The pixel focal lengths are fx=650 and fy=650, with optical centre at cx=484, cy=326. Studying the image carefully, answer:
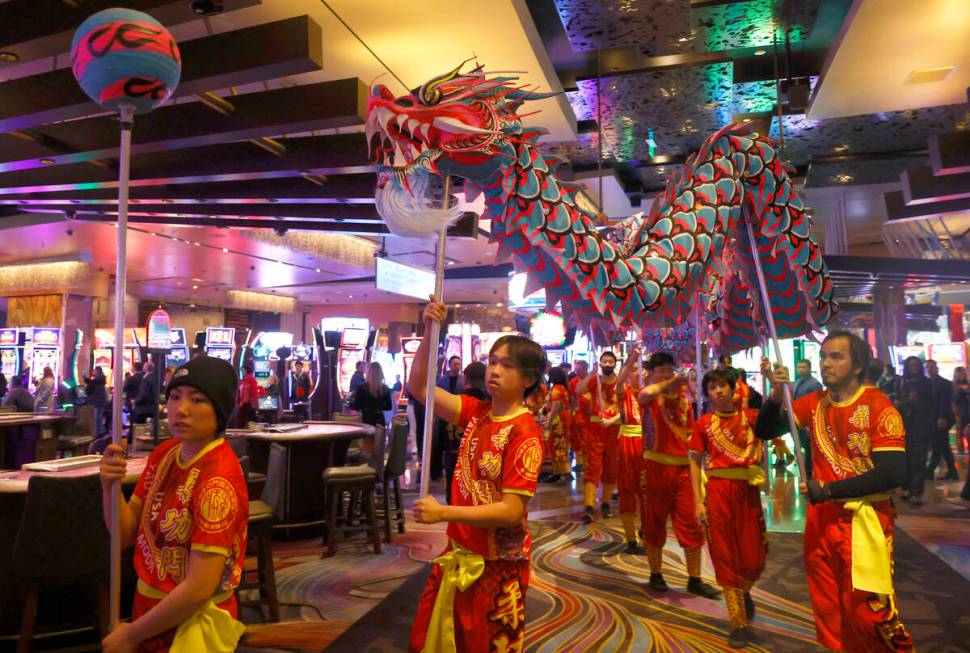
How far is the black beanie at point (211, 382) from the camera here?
1626 mm

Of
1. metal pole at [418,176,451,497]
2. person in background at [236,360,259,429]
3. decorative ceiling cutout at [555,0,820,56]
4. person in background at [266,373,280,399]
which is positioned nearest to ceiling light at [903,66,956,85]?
decorative ceiling cutout at [555,0,820,56]

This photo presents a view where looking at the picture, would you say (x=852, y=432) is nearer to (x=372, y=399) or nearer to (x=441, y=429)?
(x=441, y=429)

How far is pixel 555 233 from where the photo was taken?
1.73 m

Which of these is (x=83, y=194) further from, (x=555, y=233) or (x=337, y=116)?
(x=555, y=233)

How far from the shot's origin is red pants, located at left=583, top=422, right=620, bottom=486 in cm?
637

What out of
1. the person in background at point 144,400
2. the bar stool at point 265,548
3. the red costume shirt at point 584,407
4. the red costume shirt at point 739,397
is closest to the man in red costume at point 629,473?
the red costume shirt at point 739,397

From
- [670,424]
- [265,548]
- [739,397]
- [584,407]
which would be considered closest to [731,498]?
[739,397]

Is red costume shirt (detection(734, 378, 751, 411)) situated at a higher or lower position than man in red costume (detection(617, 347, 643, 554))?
higher

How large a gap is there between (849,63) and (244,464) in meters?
4.37

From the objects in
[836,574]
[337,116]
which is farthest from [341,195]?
[836,574]

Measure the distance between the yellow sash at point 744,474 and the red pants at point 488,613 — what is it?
2.00 metres

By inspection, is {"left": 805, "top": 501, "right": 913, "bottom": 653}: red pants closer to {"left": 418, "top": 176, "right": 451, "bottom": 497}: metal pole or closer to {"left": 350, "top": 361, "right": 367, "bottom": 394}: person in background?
{"left": 418, "top": 176, "right": 451, "bottom": 497}: metal pole

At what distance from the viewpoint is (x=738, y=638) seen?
128 inches

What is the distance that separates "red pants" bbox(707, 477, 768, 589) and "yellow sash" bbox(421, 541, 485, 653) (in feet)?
6.67
